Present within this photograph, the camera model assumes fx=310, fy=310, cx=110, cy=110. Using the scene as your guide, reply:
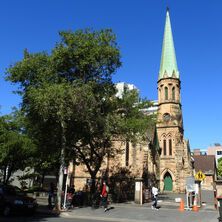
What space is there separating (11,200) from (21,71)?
8.40 m

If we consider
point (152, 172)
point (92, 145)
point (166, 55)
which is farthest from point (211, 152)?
point (92, 145)

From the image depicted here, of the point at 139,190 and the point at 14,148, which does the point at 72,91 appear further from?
the point at 14,148

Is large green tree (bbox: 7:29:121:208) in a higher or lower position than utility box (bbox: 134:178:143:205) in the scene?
higher

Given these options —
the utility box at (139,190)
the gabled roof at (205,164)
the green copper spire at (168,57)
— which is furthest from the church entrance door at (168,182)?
the gabled roof at (205,164)

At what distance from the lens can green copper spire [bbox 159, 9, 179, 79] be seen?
2094 inches

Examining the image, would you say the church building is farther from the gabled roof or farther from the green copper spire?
the gabled roof

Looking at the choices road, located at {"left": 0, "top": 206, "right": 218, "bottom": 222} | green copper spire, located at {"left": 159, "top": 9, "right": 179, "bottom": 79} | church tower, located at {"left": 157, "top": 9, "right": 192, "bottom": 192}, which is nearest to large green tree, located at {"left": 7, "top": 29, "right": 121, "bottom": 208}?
road, located at {"left": 0, "top": 206, "right": 218, "bottom": 222}

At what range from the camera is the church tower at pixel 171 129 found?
47.2 metres

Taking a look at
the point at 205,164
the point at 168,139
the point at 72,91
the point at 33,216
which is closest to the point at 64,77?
the point at 72,91

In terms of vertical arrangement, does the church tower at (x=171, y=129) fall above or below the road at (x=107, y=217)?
above

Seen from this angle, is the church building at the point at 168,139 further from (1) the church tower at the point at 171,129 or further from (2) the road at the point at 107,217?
(2) the road at the point at 107,217

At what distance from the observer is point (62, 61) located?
20.6 metres

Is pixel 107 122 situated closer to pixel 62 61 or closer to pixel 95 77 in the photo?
pixel 95 77

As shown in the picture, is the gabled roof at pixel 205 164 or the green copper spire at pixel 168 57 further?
the gabled roof at pixel 205 164
